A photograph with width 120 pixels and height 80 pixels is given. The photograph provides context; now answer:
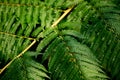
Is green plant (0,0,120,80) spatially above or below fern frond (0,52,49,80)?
above

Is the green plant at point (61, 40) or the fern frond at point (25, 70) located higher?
the green plant at point (61, 40)

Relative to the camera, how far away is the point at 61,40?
1335mm

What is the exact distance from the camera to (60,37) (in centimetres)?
136

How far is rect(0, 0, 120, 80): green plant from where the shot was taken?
1.21 m

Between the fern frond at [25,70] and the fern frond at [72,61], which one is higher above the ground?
the fern frond at [72,61]

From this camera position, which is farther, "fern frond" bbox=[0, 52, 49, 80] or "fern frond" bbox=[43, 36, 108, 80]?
"fern frond" bbox=[0, 52, 49, 80]

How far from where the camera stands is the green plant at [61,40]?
121cm

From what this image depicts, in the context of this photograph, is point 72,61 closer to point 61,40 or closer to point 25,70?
point 61,40

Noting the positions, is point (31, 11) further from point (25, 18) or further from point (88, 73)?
point (88, 73)

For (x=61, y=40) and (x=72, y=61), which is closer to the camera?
(x=72, y=61)

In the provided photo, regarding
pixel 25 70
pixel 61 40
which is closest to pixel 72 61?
pixel 61 40

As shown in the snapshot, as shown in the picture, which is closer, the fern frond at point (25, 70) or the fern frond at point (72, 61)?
the fern frond at point (72, 61)

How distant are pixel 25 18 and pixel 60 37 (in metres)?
0.34

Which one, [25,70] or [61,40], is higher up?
[61,40]
